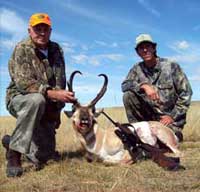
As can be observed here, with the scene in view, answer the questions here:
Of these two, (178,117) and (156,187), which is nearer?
(156,187)

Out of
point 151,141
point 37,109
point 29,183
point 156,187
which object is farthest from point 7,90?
point 156,187

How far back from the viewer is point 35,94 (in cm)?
590

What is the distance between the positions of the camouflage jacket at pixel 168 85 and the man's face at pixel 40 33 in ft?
6.33

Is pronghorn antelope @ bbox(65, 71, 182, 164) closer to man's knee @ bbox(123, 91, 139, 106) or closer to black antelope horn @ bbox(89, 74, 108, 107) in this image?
black antelope horn @ bbox(89, 74, 108, 107)

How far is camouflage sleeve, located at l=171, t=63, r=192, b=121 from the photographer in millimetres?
7641

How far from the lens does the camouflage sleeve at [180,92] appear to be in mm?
7641

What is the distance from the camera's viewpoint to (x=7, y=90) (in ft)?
21.4

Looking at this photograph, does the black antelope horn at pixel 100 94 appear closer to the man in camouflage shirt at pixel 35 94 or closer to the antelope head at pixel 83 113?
the antelope head at pixel 83 113

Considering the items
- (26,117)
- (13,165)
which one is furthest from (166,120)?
(13,165)

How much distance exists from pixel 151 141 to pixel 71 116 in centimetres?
128

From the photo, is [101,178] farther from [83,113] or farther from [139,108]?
[139,108]

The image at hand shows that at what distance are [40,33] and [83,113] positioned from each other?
132 cm

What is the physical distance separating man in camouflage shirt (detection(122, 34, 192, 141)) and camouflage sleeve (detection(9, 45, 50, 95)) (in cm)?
194

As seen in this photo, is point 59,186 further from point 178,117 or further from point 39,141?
point 178,117
